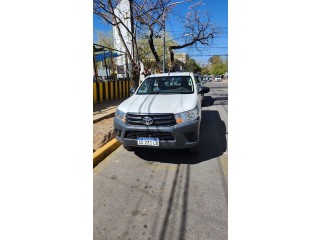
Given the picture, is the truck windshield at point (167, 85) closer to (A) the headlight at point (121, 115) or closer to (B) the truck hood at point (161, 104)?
(B) the truck hood at point (161, 104)

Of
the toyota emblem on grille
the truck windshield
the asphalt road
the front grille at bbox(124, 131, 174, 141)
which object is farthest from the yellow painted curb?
the truck windshield

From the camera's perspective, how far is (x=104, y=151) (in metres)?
4.05

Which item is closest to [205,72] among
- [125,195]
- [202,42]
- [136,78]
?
[202,42]

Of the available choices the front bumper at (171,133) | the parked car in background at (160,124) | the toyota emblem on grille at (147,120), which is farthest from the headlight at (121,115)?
the toyota emblem on grille at (147,120)

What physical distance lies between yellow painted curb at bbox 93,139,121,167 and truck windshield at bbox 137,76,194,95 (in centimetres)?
→ 128

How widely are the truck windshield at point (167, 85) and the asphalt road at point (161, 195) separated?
1338 millimetres

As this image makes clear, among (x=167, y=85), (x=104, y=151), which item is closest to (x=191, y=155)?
(x=104, y=151)

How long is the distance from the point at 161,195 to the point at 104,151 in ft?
5.66

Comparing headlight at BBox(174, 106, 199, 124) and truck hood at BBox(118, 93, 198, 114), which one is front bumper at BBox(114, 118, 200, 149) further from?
truck hood at BBox(118, 93, 198, 114)

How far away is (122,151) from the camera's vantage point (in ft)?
14.2

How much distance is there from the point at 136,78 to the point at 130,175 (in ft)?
16.9

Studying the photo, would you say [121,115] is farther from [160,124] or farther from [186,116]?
[186,116]

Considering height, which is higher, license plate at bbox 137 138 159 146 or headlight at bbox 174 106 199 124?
headlight at bbox 174 106 199 124

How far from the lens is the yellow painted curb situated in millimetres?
3760
